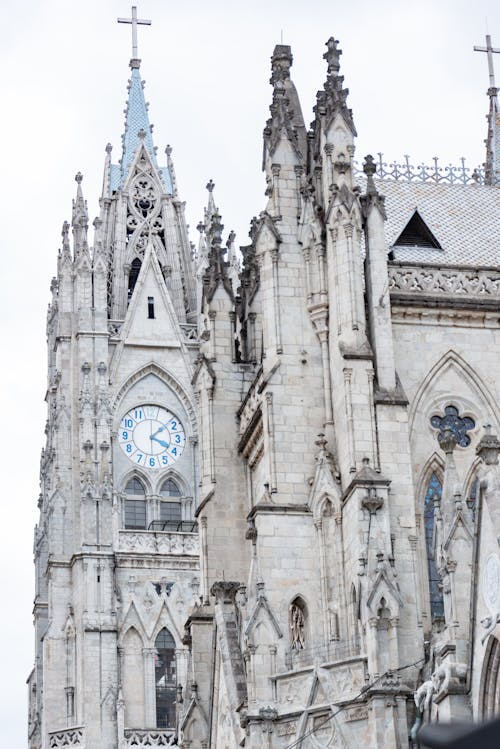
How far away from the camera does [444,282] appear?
26.2 metres

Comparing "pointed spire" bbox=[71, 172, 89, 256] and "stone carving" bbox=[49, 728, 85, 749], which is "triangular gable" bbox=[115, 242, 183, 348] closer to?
"pointed spire" bbox=[71, 172, 89, 256]

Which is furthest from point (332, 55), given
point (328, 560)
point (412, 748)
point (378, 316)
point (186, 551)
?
point (186, 551)

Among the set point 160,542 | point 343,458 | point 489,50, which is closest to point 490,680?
point 343,458

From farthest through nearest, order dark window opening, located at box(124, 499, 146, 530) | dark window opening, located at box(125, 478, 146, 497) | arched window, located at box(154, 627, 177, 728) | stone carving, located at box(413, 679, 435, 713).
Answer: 1. dark window opening, located at box(125, 478, 146, 497)
2. dark window opening, located at box(124, 499, 146, 530)
3. arched window, located at box(154, 627, 177, 728)
4. stone carving, located at box(413, 679, 435, 713)

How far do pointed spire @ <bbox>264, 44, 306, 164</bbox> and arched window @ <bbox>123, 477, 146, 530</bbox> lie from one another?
36955mm

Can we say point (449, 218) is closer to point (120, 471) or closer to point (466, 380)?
point (466, 380)

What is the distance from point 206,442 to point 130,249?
4113 cm

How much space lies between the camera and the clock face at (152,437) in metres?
64.6

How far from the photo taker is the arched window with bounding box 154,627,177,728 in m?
59.3

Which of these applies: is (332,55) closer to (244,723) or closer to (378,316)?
(378,316)

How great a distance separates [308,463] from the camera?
24562 millimetres

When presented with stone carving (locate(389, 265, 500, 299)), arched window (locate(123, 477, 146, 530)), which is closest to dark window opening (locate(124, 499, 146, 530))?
arched window (locate(123, 477, 146, 530))

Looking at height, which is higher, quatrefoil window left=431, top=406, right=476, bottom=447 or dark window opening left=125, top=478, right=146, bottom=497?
dark window opening left=125, top=478, right=146, bottom=497

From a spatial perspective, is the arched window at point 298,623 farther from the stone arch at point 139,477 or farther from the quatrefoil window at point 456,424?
the stone arch at point 139,477
